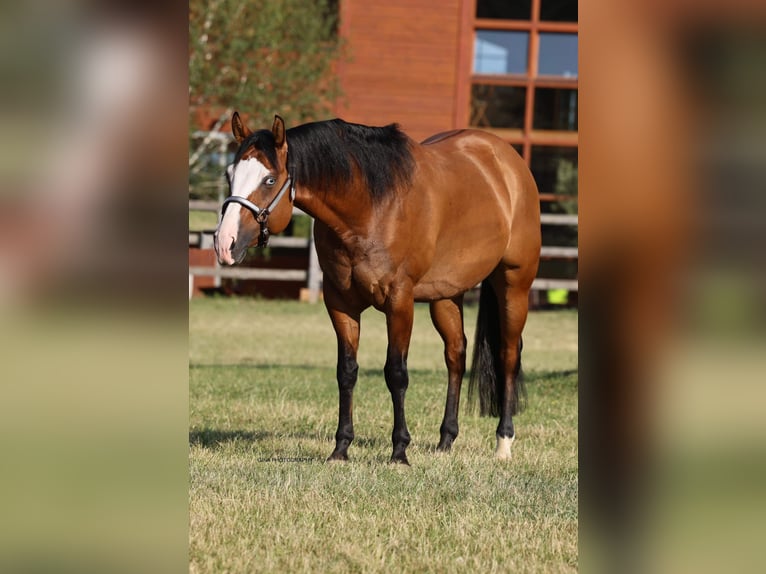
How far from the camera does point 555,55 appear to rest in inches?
763

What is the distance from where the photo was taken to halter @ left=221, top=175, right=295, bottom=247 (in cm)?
486

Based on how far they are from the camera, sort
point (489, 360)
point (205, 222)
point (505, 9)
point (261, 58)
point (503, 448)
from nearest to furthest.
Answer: point (503, 448) → point (489, 360) → point (205, 222) → point (261, 58) → point (505, 9)

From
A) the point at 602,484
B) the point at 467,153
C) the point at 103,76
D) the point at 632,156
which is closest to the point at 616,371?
the point at 602,484

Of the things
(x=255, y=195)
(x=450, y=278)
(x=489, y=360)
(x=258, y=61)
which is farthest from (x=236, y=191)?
(x=258, y=61)

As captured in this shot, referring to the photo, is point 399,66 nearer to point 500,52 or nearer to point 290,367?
point 500,52

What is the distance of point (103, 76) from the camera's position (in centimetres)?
162

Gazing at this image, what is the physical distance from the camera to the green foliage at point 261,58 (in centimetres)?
1814

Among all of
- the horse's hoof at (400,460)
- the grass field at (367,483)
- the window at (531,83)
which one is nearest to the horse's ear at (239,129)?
the grass field at (367,483)

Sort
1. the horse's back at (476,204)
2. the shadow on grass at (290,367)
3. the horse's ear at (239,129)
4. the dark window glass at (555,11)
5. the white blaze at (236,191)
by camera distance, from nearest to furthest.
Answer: the white blaze at (236,191) → the horse's ear at (239,129) → the horse's back at (476,204) → the shadow on grass at (290,367) → the dark window glass at (555,11)

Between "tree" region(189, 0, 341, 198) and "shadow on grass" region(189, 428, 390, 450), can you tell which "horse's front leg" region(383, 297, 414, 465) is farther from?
"tree" region(189, 0, 341, 198)

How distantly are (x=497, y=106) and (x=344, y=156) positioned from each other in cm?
1463

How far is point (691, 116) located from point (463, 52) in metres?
18.4

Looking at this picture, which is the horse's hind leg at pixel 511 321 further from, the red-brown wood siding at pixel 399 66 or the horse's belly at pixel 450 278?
the red-brown wood siding at pixel 399 66

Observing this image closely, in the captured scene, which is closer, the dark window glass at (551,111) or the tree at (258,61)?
the tree at (258,61)
